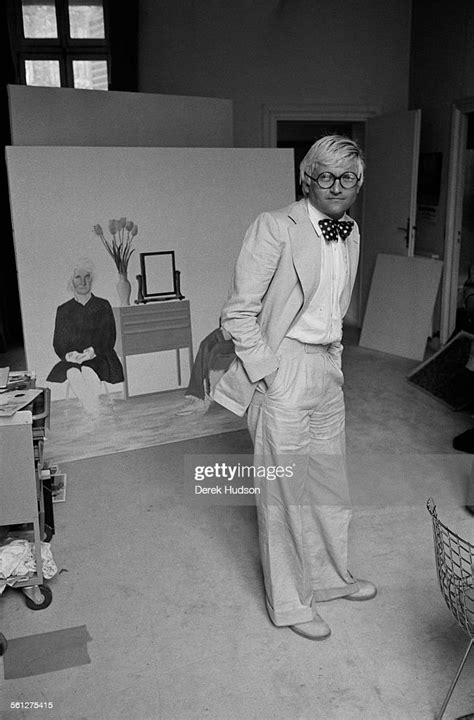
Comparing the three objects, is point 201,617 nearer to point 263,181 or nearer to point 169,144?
point 263,181

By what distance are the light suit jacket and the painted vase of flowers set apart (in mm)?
2091

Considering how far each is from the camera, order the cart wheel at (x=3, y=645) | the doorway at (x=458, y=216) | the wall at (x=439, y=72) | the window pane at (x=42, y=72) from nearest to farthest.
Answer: the cart wheel at (x=3, y=645), the wall at (x=439, y=72), the doorway at (x=458, y=216), the window pane at (x=42, y=72)

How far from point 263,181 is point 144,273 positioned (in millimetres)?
980

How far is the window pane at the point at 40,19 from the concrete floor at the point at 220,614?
453cm

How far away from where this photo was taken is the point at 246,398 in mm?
2312

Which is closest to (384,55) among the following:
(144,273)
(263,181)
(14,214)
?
(263,181)

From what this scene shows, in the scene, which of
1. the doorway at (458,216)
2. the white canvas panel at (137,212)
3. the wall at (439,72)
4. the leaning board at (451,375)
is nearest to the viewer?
the white canvas panel at (137,212)

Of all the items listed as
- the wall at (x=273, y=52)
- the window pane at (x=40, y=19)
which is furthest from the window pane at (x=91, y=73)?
the wall at (x=273, y=52)

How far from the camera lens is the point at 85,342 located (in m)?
4.23

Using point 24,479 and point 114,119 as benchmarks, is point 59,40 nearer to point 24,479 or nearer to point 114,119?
point 114,119

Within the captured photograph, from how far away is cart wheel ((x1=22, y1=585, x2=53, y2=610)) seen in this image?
257 cm

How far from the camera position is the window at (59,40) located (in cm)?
645

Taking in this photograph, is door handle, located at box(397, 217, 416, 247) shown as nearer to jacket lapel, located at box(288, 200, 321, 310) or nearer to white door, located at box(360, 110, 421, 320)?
white door, located at box(360, 110, 421, 320)

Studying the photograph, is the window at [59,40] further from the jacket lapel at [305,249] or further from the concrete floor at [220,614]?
the jacket lapel at [305,249]
